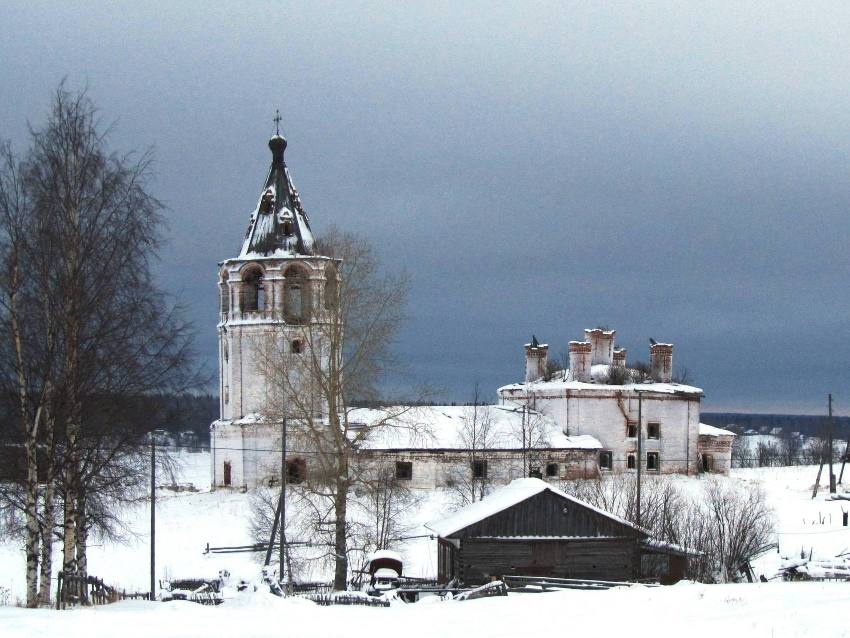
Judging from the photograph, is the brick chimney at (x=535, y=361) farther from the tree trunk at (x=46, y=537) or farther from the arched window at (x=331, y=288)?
the tree trunk at (x=46, y=537)

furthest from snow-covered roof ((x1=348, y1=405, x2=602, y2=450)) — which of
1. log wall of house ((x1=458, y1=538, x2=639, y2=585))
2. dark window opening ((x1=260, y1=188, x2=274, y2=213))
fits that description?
log wall of house ((x1=458, y1=538, x2=639, y2=585))

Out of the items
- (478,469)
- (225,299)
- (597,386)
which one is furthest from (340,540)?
(597,386)

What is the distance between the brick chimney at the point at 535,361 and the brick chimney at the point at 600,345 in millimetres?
1809

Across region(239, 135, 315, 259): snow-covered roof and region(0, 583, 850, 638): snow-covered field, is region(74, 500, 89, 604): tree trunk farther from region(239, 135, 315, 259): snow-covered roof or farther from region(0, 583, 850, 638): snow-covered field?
region(239, 135, 315, 259): snow-covered roof

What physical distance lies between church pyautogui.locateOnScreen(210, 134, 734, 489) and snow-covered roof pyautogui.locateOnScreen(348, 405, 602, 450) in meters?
0.05

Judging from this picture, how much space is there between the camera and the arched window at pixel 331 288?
2212cm

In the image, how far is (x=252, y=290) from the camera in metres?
39.0

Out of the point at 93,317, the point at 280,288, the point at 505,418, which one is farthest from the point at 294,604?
the point at 505,418

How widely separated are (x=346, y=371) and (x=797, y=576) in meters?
9.46

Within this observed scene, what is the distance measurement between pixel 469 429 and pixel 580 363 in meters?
5.88

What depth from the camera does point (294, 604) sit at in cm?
1517

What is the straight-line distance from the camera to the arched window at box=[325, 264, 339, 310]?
2212cm

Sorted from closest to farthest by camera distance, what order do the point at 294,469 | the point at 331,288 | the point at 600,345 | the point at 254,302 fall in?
the point at 331,288, the point at 294,469, the point at 254,302, the point at 600,345

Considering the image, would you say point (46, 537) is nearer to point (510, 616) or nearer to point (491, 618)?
point (491, 618)
